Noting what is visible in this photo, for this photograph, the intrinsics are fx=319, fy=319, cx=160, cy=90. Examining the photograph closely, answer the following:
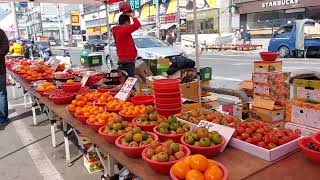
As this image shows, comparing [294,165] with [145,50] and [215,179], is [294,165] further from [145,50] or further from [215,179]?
[145,50]

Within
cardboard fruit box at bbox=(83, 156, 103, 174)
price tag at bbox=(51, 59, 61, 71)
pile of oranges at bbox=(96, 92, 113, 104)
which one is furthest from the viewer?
price tag at bbox=(51, 59, 61, 71)

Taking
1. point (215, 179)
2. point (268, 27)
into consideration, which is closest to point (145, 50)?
point (215, 179)

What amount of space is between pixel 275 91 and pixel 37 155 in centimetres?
364

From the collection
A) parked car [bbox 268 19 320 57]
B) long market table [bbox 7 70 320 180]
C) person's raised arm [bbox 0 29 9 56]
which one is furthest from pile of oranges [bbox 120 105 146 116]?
parked car [bbox 268 19 320 57]

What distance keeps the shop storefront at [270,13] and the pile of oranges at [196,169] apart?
25955mm

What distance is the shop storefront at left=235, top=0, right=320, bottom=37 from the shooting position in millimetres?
25772

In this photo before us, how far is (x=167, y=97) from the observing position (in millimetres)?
3139

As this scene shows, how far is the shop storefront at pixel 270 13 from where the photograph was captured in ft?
84.6

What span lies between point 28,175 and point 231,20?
1214 inches

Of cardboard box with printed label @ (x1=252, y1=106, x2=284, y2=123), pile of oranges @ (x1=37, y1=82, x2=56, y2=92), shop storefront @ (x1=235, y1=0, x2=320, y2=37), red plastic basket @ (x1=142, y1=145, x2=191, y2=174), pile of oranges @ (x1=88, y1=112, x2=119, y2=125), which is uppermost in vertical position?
shop storefront @ (x1=235, y1=0, x2=320, y2=37)

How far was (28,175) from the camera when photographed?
13.9 feet

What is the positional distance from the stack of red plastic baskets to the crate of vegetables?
0.88 meters

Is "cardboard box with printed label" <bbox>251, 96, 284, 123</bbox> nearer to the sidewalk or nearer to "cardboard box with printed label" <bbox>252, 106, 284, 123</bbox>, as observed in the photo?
"cardboard box with printed label" <bbox>252, 106, 284, 123</bbox>

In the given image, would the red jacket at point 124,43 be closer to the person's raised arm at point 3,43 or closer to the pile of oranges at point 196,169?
the person's raised arm at point 3,43
